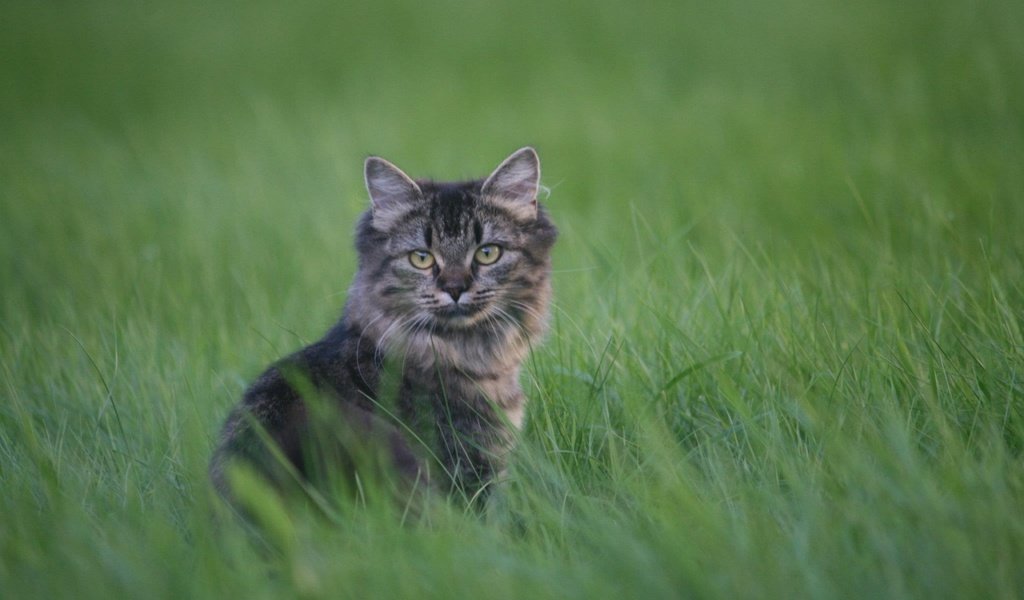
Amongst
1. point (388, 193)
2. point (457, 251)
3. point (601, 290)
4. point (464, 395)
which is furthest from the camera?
point (601, 290)

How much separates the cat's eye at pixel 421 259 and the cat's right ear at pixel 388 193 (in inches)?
7.1

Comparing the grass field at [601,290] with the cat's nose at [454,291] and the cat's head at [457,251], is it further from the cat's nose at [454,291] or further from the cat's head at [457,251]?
the cat's nose at [454,291]

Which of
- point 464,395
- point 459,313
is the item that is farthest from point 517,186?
point 464,395

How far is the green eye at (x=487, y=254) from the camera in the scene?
378 cm

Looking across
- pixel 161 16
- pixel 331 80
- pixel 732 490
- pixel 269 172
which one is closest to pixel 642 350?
pixel 732 490

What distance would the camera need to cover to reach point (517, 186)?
12.9 feet

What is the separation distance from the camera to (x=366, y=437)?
9.93ft

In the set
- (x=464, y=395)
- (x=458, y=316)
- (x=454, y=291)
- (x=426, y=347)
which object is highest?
(x=454, y=291)

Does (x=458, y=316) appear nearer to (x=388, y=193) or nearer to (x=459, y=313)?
(x=459, y=313)

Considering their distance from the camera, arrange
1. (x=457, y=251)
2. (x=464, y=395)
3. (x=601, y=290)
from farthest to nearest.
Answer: (x=601, y=290) < (x=457, y=251) < (x=464, y=395)

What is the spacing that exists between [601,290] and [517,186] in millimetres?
1208

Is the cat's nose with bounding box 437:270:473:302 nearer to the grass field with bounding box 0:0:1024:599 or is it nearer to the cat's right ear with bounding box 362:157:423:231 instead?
the cat's right ear with bounding box 362:157:423:231

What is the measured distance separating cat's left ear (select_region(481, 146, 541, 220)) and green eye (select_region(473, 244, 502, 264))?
0.20m

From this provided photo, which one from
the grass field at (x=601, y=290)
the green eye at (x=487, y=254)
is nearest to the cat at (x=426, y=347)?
the green eye at (x=487, y=254)
